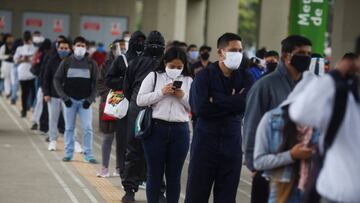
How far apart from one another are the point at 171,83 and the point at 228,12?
2596 cm

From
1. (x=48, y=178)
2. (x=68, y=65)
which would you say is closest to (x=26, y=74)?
(x=68, y=65)

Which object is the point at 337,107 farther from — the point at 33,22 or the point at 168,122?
the point at 33,22

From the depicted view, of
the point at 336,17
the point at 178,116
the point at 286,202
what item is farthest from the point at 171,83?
the point at 336,17

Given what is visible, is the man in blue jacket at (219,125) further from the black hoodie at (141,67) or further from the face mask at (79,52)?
the face mask at (79,52)

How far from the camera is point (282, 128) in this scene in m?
6.92

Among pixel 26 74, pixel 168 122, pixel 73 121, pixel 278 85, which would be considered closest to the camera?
pixel 278 85

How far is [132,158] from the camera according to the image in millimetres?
11742

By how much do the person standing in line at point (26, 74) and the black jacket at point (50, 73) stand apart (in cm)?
543

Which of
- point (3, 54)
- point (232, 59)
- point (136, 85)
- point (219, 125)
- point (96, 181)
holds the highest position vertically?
point (232, 59)

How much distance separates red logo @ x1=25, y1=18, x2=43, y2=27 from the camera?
4431 cm

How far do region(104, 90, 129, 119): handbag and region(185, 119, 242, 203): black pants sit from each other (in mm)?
3675

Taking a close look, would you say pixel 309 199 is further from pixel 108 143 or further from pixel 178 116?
pixel 108 143

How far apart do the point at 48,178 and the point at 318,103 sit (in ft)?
28.7

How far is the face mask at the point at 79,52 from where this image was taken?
15.9 metres
